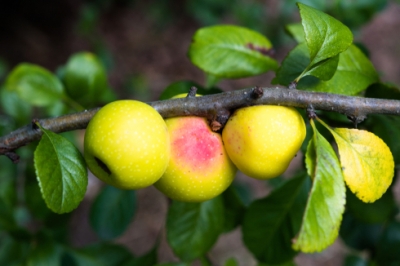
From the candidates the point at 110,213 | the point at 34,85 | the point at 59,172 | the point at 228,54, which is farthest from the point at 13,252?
the point at 228,54

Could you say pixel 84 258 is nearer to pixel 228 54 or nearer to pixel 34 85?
pixel 34 85

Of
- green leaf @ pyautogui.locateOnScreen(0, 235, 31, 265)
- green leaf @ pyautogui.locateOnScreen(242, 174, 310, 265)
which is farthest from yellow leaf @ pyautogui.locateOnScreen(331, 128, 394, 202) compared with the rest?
green leaf @ pyautogui.locateOnScreen(0, 235, 31, 265)

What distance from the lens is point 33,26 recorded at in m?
2.71

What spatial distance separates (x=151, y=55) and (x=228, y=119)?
2391 mm

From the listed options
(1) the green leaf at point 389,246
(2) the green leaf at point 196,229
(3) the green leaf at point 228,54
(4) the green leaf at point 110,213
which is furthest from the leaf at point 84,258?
(1) the green leaf at point 389,246

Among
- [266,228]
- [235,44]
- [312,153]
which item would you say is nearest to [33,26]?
[235,44]

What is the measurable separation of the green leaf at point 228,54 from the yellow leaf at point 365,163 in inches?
13.0

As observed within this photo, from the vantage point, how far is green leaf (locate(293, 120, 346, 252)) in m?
0.64

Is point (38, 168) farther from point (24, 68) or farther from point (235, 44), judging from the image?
point (24, 68)

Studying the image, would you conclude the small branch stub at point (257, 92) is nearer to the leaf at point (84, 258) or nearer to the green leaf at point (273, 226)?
the green leaf at point (273, 226)

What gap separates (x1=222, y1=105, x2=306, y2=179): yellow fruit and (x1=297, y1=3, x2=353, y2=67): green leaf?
0.13 meters

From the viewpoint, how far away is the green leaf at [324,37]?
74cm

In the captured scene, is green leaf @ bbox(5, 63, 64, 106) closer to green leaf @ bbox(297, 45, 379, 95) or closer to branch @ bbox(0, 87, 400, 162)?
branch @ bbox(0, 87, 400, 162)

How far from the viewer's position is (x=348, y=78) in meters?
0.85
